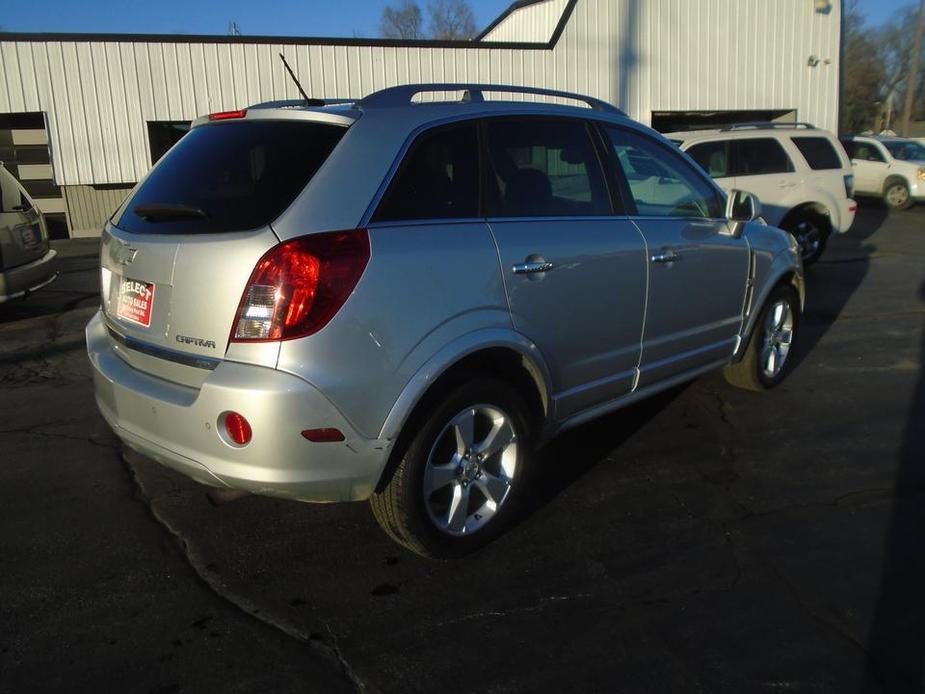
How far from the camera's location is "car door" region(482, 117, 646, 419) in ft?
10.4

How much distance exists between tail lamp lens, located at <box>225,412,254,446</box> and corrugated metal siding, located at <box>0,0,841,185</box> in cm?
1366

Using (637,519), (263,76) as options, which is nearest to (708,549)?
(637,519)

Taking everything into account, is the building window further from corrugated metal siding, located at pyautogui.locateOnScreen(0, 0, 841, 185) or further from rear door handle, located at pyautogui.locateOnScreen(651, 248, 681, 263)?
rear door handle, located at pyautogui.locateOnScreen(651, 248, 681, 263)

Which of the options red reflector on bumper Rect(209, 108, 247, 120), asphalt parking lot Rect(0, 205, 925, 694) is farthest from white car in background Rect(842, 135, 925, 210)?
red reflector on bumper Rect(209, 108, 247, 120)

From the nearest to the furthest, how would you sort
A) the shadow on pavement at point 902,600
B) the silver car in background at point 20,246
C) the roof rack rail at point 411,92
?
the shadow on pavement at point 902,600 < the roof rack rail at point 411,92 < the silver car in background at point 20,246

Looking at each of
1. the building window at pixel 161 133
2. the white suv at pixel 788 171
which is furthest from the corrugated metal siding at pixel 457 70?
the white suv at pixel 788 171

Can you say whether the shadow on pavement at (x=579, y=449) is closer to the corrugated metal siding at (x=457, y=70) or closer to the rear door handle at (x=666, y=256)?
the rear door handle at (x=666, y=256)

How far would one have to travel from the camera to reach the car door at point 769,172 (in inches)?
392

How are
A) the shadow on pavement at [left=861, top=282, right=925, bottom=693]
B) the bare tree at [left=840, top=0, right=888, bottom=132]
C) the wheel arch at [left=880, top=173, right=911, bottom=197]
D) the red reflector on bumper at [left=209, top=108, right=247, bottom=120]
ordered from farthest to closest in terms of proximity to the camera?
the bare tree at [left=840, top=0, right=888, bottom=132] < the wheel arch at [left=880, top=173, right=911, bottom=197] < the red reflector on bumper at [left=209, top=108, right=247, bottom=120] < the shadow on pavement at [left=861, top=282, right=925, bottom=693]

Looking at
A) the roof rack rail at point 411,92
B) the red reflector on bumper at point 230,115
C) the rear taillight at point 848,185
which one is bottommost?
the rear taillight at point 848,185

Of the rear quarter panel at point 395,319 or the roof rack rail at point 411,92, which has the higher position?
the roof rack rail at point 411,92

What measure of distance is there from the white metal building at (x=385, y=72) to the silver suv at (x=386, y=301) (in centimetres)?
1276

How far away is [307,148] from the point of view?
281cm

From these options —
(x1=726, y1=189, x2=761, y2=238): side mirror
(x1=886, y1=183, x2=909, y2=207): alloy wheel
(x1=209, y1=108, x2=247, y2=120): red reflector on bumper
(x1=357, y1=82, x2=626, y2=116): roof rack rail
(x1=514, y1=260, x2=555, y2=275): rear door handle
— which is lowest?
(x1=886, y1=183, x2=909, y2=207): alloy wheel
